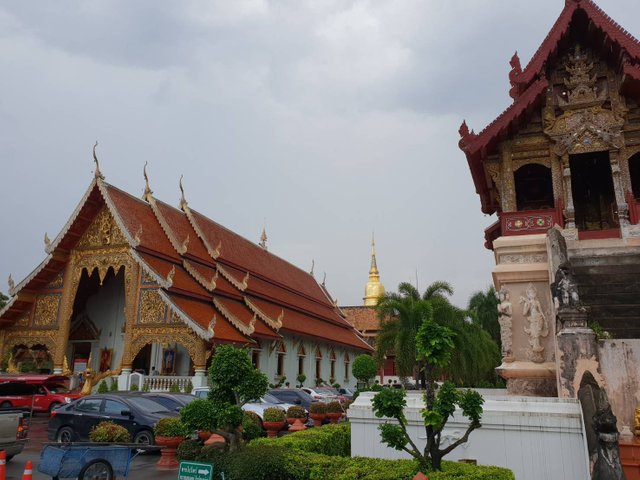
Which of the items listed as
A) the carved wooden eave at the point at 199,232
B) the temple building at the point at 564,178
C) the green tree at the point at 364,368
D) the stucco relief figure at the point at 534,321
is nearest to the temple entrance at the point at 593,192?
the temple building at the point at 564,178

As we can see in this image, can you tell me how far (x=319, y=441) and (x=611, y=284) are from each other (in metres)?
5.69

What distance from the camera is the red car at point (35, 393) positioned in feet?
54.5

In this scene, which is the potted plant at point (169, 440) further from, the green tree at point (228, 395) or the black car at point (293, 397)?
the black car at point (293, 397)

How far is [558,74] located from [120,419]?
A: 1170 centimetres

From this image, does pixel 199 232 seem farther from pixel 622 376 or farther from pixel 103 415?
pixel 622 376

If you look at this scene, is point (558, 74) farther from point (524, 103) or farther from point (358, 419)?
point (358, 419)

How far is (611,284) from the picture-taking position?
29.9 feet

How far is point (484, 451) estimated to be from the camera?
6066 mm

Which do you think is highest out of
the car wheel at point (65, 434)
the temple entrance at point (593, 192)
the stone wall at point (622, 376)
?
the temple entrance at point (593, 192)

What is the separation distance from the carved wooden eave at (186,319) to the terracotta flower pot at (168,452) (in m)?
8.43

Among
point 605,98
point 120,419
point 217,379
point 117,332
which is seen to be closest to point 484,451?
point 217,379

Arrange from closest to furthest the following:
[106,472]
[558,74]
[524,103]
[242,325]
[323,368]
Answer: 1. [106,472]
2. [524,103]
3. [558,74]
4. [242,325]
5. [323,368]

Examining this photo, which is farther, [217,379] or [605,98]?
[605,98]

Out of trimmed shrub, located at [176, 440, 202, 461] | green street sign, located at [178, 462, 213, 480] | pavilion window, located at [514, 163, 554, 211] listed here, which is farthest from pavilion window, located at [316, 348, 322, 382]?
green street sign, located at [178, 462, 213, 480]
